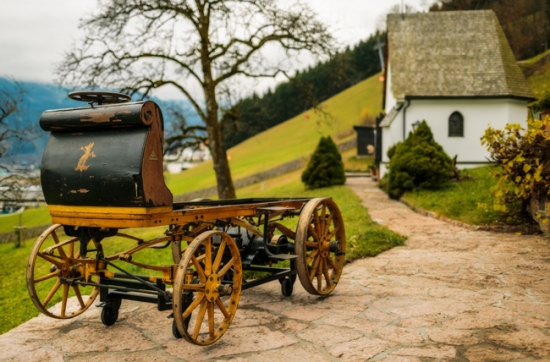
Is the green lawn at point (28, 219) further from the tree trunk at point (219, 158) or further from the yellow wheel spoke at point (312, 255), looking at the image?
the yellow wheel spoke at point (312, 255)

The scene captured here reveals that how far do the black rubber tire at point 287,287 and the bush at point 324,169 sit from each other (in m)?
18.2

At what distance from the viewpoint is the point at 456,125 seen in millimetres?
25219

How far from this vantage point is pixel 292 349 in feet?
14.3

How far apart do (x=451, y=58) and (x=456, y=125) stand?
3.55 metres

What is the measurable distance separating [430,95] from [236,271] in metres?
22.0

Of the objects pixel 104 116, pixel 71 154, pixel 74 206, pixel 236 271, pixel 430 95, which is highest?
pixel 430 95

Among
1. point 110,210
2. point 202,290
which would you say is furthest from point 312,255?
point 110,210

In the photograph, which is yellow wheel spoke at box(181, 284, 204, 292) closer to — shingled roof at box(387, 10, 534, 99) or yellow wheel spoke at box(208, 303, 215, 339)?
yellow wheel spoke at box(208, 303, 215, 339)

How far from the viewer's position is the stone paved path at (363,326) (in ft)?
14.0

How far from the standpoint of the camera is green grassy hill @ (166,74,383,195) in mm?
53094

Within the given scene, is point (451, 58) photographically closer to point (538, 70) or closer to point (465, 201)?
point (465, 201)

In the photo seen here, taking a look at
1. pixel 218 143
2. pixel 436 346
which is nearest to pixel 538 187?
pixel 436 346

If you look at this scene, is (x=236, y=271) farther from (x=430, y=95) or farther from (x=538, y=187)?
(x=430, y=95)

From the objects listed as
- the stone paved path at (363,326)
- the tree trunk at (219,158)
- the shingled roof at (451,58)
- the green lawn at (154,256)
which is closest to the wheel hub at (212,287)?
the stone paved path at (363,326)
